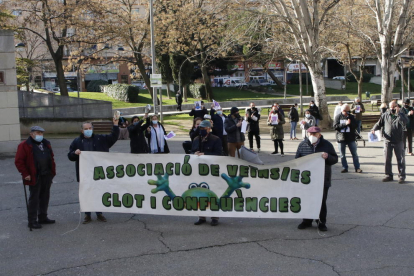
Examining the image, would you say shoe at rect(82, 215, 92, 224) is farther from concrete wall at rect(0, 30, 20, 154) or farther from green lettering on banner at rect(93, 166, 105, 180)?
concrete wall at rect(0, 30, 20, 154)

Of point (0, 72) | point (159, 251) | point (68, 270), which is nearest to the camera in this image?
point (68, 270)

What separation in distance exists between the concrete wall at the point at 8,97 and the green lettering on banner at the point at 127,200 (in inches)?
409

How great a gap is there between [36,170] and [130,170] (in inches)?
57.2

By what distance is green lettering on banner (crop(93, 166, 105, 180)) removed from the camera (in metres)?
7.79

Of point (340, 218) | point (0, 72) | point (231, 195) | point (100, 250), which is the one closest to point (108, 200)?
point (100, 250)

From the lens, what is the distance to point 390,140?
10711 mm

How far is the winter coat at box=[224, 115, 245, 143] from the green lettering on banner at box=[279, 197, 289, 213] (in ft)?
18.8

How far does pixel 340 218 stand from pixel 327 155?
143cm

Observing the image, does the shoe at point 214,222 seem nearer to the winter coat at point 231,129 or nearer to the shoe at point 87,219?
the shoe at point 87,219

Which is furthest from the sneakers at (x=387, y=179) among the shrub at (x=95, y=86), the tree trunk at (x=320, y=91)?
the shrub at (x=95, y=86)

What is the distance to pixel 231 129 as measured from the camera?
42.5 ft

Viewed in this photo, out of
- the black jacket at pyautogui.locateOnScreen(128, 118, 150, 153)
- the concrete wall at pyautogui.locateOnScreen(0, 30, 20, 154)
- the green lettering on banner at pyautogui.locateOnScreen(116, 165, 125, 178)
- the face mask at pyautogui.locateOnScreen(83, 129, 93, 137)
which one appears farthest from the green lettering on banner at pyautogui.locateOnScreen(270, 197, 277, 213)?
the concrete wall at pyautogui.locateOnScreen(0, 30, 20, 154)

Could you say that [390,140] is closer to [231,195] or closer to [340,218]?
[340,218]

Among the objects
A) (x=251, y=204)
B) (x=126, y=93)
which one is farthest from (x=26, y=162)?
(x=126, y=93)
